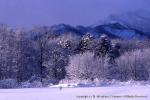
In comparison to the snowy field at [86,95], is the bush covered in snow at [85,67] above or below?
below

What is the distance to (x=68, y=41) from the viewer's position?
79562 millimetres

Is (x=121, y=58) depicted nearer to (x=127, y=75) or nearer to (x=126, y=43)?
(x=127, y=75)

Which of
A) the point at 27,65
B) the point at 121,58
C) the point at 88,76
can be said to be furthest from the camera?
the point at 121,58

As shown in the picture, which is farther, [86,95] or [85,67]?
[85,67]

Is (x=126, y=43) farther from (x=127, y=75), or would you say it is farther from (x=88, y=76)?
(x=88, y=76)

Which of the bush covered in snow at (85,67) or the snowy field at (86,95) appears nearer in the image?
the snowy field at (86,95)

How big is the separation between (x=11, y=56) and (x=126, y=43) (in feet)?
123

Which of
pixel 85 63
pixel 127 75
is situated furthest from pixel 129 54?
pixel 85 63

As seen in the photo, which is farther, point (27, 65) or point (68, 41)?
point (68, 41)

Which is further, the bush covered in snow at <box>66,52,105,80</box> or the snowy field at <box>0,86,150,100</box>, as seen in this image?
the bush covered in snow at <box>66,52,105,80</box>

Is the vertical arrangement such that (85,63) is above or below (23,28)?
below

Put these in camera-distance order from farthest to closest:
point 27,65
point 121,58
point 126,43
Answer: point 126,43, point 121,58, point 27,65

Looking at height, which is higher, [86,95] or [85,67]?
[86,95]

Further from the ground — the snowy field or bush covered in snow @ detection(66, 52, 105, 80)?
the snowy field
